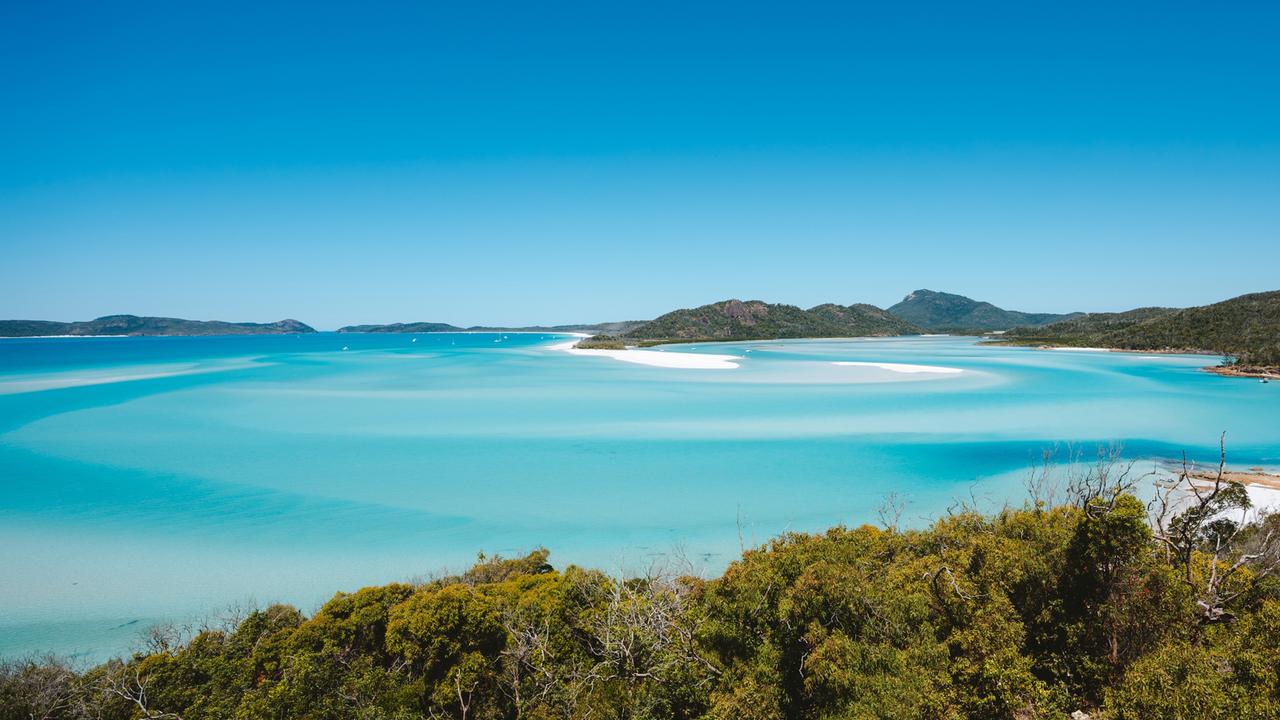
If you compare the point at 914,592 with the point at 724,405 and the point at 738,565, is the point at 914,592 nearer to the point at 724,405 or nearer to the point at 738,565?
the point at 738,565

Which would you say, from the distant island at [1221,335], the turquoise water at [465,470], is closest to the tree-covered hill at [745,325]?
the distant island at [1221,335]

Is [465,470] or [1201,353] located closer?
[465,470]

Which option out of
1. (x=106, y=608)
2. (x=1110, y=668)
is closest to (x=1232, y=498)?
(x=1110, y=668)

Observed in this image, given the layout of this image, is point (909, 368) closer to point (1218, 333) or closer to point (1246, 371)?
point (1246, 371)

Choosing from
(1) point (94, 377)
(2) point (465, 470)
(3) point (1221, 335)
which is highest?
(3) point (1221, 335)

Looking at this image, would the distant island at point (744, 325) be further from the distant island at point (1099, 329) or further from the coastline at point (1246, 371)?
the coastline at point (1246, 371)

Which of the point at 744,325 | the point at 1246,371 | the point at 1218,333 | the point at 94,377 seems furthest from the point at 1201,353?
the point at 94,377
